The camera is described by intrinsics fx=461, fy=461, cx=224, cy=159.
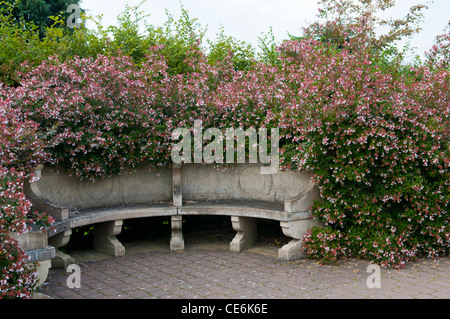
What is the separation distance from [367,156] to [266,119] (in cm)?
151

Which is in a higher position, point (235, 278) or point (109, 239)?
point (109, 239)

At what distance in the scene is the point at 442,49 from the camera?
25.0 feet

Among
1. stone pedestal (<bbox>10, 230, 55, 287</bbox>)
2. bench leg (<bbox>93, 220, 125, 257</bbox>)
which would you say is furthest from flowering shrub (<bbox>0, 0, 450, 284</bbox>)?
stone pedestal (<bbox>10, 230, 55, 287</bbox>)

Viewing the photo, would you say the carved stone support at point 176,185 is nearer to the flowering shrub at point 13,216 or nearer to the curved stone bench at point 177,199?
the curved stone bench at point 177,199

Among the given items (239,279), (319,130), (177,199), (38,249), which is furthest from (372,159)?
(38,249)

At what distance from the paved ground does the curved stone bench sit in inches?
14.4

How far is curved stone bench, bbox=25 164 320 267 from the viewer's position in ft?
20.1

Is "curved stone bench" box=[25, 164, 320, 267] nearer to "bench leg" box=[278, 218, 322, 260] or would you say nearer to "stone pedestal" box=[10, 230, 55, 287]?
"bench leg" box=[278, 218, 322, 260]

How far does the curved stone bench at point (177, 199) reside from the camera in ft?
20.1

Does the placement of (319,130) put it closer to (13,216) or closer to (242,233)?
(242,233)

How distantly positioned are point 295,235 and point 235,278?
4.07 feet

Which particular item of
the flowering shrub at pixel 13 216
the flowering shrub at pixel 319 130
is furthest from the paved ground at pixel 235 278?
the flowering shrub at pixel 13 216

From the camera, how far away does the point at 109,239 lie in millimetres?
6570

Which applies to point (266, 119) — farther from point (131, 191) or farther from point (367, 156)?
point (131, 191)
